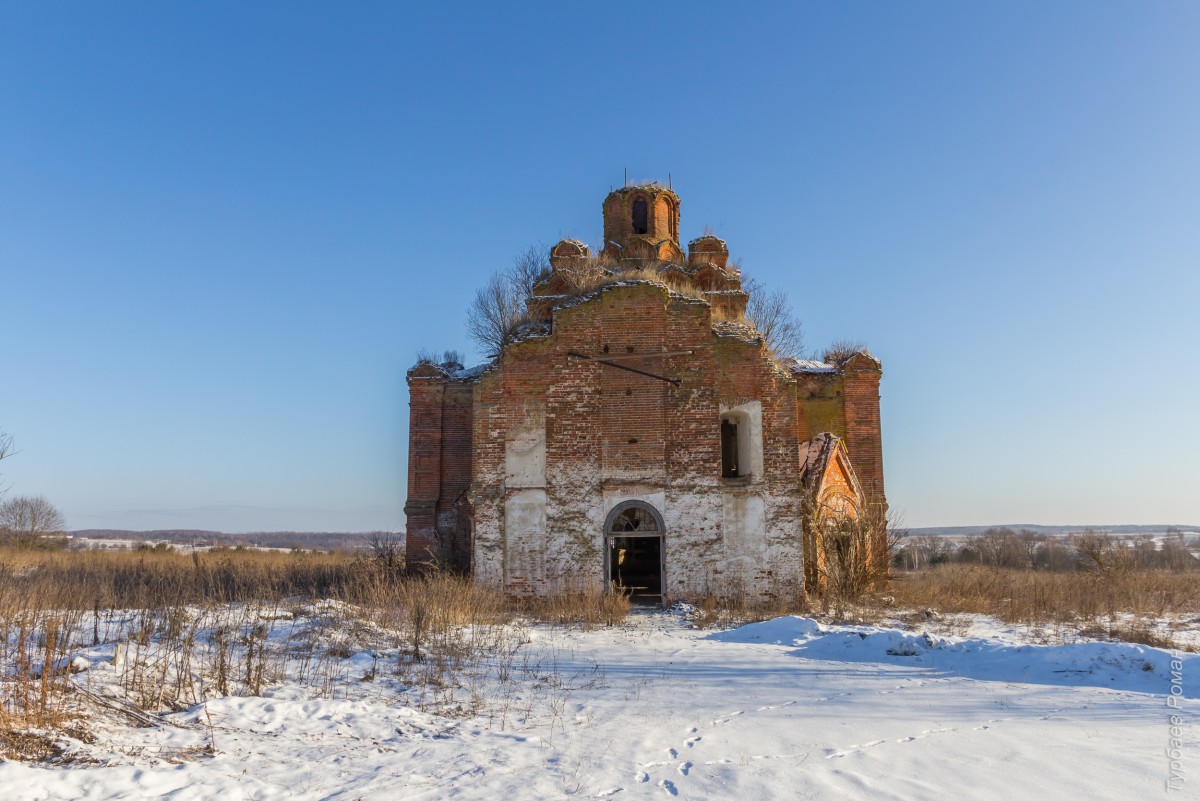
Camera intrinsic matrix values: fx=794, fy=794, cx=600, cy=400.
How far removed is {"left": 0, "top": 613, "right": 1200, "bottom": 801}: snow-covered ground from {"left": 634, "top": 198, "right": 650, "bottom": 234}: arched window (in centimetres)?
1561

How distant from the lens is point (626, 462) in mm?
15289

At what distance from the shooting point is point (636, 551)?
2012 cm

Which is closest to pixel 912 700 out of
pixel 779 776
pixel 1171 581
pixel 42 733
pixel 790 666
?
pixel 790 666

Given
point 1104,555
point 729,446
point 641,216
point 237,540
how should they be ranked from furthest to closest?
1. point 237,540
2. point 641,216
3. point 1104,555
4. point 729,446

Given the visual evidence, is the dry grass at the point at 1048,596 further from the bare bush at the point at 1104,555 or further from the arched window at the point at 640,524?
the arched window at the point at 640,524

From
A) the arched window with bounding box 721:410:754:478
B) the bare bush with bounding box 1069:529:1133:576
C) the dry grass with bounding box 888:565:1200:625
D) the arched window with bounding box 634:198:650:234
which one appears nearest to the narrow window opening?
the arched window with bounding box 721:410:754:478

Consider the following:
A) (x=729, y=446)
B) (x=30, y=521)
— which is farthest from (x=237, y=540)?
(x=729, y=446)

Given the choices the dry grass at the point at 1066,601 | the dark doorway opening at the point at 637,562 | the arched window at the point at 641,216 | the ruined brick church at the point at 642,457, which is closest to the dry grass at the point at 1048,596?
the dry grass at the point at 1066,601

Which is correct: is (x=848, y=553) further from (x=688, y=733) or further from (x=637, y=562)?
(x=688, y=733)

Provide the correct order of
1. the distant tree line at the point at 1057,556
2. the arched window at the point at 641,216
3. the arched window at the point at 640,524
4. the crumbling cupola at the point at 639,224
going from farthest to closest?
1. the arched window at the point at 641,216
2. the crumbling cupola at the point at 639,224
3. the distant tree line at the point at 1057,556
4. the arched window at the point at 640,524

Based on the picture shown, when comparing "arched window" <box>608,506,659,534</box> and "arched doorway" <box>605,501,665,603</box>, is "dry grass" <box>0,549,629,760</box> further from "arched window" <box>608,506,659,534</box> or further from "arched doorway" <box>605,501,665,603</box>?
"arched window" <box>608,506,659,534</box>

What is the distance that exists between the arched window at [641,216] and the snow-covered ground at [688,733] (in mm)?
15614

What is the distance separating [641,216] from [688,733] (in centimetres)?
1863

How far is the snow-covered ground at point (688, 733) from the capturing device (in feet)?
16.1
